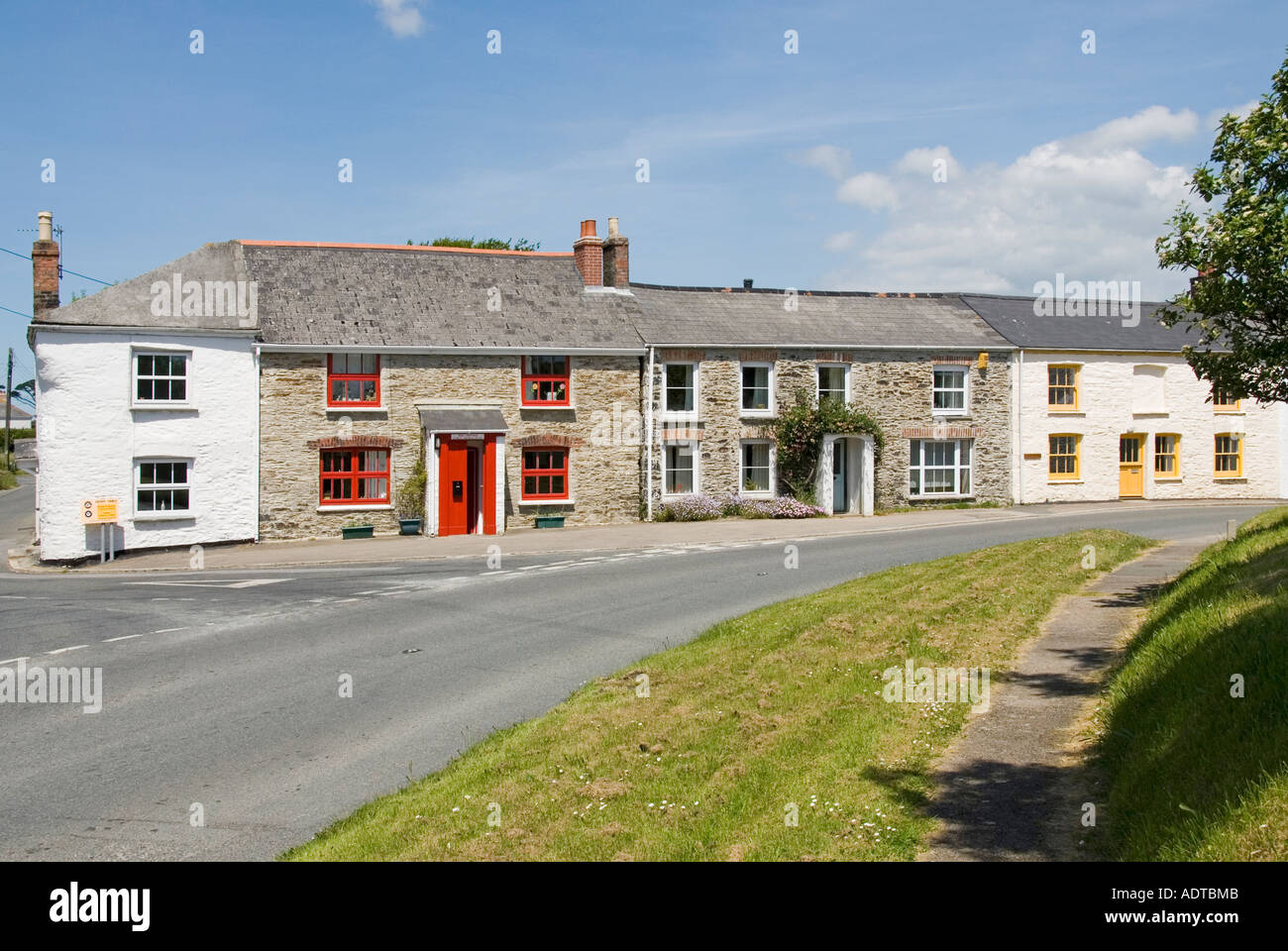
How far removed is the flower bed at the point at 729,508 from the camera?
33750 millimetres

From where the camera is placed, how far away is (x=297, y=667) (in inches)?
542

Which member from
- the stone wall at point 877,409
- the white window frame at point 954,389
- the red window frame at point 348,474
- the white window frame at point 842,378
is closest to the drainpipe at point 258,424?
the red window frame at point 348,474

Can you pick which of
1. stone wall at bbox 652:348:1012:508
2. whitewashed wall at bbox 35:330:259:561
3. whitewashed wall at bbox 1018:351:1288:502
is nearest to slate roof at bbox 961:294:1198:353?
whitewashed wall at bbox 1018:351:1288:502

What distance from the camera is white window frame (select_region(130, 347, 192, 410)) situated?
2900 cm

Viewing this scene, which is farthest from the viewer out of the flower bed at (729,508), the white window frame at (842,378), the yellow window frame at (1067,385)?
the yellow window frame at (1067,385)

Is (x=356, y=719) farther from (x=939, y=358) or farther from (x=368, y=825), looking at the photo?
(x=939, y=358)

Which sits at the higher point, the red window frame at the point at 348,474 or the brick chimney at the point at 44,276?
the brick chimney at the point at 44,276

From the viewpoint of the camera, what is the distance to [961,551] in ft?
76.8

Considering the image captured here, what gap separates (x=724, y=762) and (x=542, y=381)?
25545 mm

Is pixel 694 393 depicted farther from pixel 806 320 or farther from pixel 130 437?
pixel 130 437

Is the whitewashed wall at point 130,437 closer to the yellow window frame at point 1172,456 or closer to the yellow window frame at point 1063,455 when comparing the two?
the yellow window frame at point 1063,455

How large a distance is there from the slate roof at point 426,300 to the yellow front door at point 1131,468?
18.0 metres

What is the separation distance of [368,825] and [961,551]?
17908 millimetres

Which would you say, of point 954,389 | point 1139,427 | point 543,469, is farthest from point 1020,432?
point 543,469
